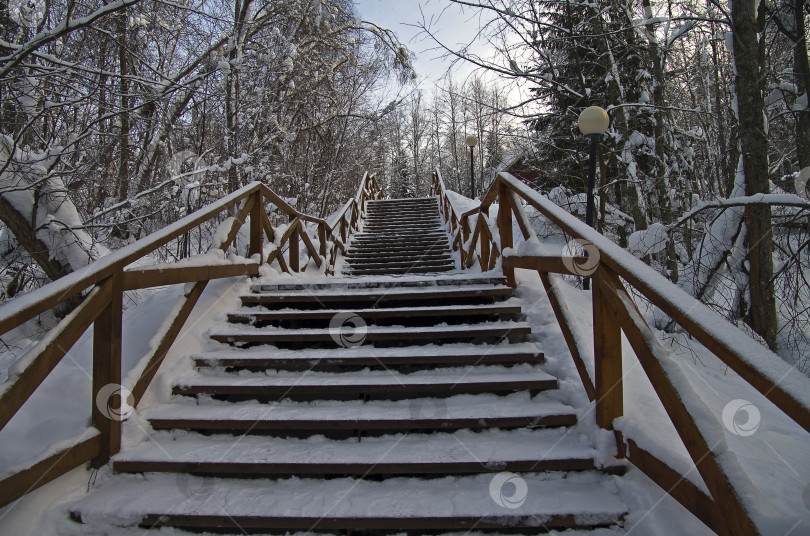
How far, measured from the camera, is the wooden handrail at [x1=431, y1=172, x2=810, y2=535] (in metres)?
1.24

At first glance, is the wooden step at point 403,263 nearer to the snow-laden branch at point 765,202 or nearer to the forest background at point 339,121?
the forest background at point 339,121

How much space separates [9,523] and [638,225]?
8490mm

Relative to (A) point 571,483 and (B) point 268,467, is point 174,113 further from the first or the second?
(A) point 571,483

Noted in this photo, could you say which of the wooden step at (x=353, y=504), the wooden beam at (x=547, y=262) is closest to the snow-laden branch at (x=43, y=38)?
the wooden step at (x=353, y=504)

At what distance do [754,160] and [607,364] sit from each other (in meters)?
2.94

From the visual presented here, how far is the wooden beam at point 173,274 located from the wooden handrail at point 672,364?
245 cm

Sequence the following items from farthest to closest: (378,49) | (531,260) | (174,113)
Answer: (378,49) → (174,113) → (531,260)

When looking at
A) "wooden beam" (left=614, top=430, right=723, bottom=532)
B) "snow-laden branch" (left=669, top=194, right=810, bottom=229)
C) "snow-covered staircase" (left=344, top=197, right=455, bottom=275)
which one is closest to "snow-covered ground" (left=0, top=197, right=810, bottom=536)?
"wooden beam" (left=614, top=430, right=723, bottom=532)

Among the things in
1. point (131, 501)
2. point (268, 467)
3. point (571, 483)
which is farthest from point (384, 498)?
point (131, 501)

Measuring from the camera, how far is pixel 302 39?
37.3ft

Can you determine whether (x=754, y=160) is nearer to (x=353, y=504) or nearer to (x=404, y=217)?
(x=353, y=504)

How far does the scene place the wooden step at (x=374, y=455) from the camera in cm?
199

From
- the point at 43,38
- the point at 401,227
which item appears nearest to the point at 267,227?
the point at 43,38

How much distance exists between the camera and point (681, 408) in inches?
61.3
